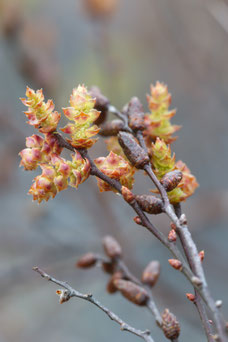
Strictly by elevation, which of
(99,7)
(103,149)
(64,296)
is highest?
(99,7)

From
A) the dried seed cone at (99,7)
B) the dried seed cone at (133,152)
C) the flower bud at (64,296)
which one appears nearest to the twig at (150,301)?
the flower bud at (64,296)

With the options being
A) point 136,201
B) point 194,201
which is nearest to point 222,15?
point 194,201

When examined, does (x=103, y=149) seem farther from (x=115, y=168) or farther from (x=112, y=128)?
(x=115, y=168)

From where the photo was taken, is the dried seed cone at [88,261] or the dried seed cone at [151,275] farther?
the dried seed cone at [88,261]

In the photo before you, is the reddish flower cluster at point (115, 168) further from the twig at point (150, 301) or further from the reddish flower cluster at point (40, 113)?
the twig at point (150, 301)

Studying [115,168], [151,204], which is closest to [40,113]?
[115,168]

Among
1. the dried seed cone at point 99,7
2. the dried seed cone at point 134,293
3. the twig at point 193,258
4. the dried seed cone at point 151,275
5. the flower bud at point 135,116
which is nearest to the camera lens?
the twig at point 193,258
